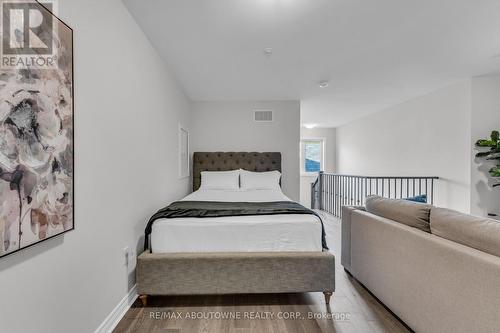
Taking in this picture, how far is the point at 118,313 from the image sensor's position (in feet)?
5.97

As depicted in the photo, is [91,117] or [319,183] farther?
[319,183]

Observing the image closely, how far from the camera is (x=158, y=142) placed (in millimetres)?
2721

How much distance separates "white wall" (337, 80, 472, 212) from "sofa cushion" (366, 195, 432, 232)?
2467 mm

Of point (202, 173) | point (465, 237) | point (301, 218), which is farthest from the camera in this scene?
point (202, 173)

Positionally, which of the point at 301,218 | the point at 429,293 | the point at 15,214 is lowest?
the point at 429,293

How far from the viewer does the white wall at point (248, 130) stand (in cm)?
456

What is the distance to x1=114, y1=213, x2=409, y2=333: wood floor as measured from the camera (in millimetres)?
1743

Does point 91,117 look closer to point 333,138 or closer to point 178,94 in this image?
point 178,94

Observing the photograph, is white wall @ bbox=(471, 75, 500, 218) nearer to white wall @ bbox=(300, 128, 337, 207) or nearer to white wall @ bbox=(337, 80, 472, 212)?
white wall @ bbox=(337, 80, 472, 212)

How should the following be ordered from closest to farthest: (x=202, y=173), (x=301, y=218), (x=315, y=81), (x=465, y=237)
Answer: (x=465, y=237)
(x=301, y=218)
(x=315, y=81)
(x=202, y=173)

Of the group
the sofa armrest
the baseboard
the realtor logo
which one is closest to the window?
the sofa armrest

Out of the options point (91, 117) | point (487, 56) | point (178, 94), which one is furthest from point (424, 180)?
point (91, 117)

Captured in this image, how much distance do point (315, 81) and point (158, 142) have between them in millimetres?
2405

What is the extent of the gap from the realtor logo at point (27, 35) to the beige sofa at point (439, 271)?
7.55 ft
